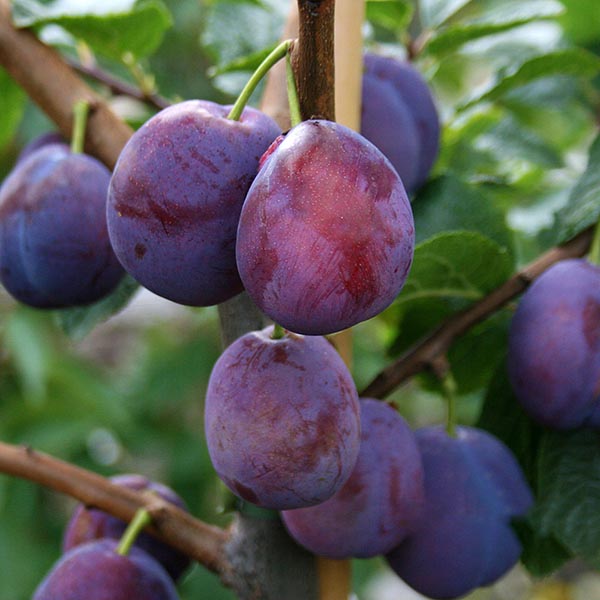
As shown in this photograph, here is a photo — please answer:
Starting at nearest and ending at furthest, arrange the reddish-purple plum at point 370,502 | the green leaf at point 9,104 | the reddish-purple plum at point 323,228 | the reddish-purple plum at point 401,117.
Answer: the reddish-purple plum at point 323,228 → the reddish-purple plum at point 370,502 → the reddish-purple plum at point 401,117 → the green leaf at point 9,104

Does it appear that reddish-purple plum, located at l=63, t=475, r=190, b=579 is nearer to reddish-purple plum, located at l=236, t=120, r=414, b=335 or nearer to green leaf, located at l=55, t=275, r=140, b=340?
green leaf, located at l=55, t=275, r=140, b=340

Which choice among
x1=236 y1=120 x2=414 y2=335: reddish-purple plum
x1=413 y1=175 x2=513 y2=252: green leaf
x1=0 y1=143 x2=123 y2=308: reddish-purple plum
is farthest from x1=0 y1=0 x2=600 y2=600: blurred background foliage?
x1=236 y1=120 x2=414 y2=335: reddish-purple plum

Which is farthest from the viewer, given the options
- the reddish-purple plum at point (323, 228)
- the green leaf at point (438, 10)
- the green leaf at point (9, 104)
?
the green leaf at point (438, 10)

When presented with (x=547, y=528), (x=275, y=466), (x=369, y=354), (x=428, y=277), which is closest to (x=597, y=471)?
(x=547, y=528)

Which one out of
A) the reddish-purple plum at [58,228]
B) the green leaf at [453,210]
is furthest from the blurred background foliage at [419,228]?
the reddish-purple plum at [58,228]

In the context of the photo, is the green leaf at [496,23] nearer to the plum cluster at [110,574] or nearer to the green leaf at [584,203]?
the green leaf at [584,203]

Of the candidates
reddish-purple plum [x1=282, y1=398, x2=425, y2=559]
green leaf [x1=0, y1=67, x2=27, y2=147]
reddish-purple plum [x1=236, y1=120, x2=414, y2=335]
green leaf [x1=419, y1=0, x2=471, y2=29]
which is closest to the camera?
reddish-purple plum [x1=236, y1=120, x2=414, y2=335]
